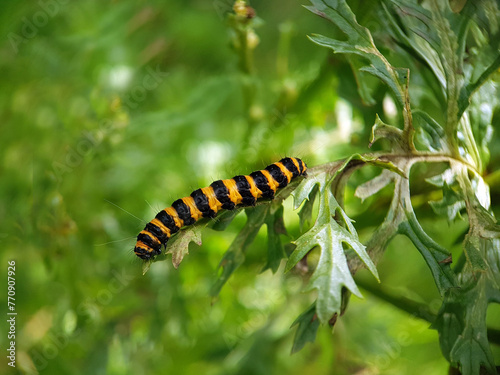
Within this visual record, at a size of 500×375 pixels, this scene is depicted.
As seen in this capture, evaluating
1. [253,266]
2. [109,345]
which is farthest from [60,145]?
[253,266]

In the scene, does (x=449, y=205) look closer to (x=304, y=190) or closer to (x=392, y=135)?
(x=392, y=135)

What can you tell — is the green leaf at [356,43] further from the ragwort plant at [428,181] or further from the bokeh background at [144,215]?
the bokeh background at [144,215]

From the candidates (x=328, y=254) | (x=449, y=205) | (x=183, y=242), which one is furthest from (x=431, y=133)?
(x=183, y=242)

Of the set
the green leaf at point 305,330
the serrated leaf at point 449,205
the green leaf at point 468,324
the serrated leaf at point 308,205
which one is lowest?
the green leaf at point 305,330

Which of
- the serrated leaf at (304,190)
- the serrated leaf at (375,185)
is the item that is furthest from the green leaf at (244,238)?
the serrated leaf at (375,185)

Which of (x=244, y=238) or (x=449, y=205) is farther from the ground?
(x=449, y=205)

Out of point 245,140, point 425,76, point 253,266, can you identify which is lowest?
point 253,266

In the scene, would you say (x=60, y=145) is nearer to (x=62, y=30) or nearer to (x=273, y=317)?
(x=62, y=30)
